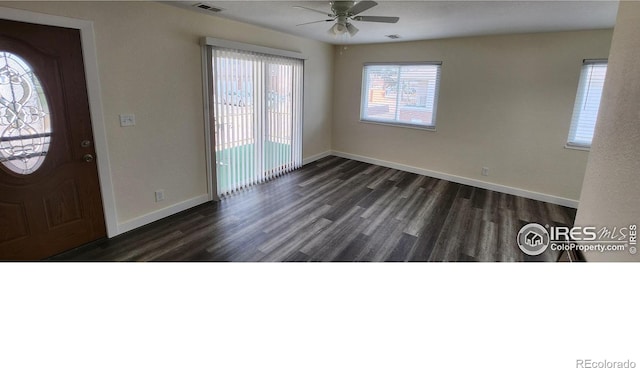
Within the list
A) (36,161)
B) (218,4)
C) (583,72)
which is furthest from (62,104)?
(583,72)

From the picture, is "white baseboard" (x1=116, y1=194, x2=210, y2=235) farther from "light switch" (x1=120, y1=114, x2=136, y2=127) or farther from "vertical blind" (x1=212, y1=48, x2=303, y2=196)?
"light switch" (x1=120, y1=114, x2=136, y2=127)

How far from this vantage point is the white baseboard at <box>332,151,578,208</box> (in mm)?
4277

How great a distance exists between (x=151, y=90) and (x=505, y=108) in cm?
467

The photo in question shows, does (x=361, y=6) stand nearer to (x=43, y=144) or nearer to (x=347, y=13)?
(x=347, y=13)

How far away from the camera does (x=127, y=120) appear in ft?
9.71

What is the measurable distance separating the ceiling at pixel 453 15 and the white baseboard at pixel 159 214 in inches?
86.1

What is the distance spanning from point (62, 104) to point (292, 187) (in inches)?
110

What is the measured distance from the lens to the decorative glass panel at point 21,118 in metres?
2.24

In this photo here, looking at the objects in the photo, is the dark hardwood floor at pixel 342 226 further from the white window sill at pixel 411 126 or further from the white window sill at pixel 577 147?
the white window sill at pixel 411 126

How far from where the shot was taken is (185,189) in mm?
3689

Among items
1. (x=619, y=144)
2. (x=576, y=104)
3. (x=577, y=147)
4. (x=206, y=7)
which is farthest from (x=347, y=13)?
(x=577, y=147)

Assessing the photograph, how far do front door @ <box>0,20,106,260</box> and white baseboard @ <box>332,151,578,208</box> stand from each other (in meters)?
4.52

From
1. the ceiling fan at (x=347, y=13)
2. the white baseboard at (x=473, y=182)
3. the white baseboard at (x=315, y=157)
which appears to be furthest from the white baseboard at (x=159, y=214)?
the white baseboard at (x=473, y=182)

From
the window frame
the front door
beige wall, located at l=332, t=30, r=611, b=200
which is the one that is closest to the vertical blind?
the front door
